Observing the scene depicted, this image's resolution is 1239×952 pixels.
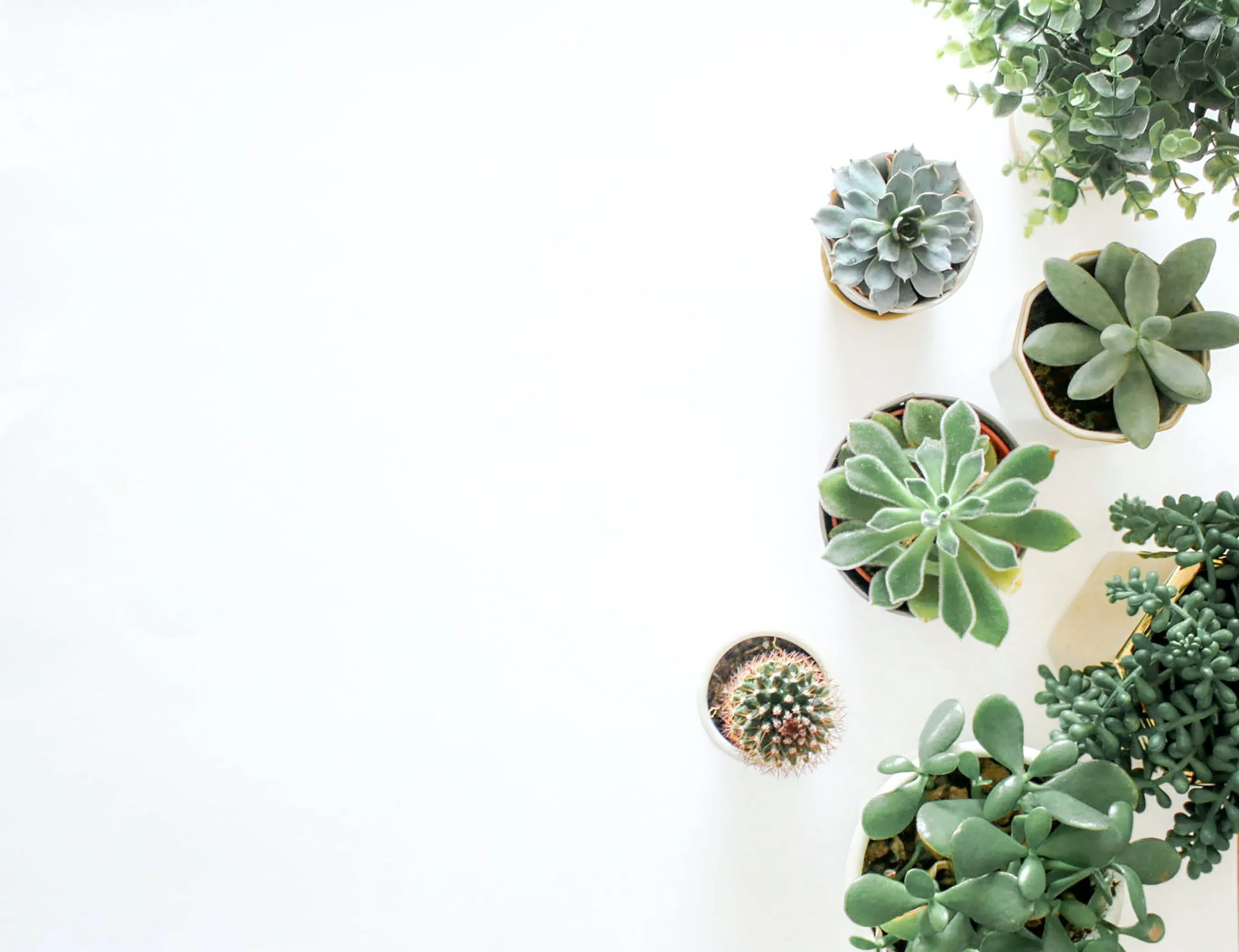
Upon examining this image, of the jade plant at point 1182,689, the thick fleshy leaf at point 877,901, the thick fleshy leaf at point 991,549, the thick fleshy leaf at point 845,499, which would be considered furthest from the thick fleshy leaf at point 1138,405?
the thick fleshy leaf at point 877,901

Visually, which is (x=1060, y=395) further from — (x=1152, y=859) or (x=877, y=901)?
(x=877, y=901)

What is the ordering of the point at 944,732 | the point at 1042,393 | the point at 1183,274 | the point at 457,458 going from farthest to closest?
the point at 457,458
the point at 1042,393
the point at 1183,274
the point at 944,732

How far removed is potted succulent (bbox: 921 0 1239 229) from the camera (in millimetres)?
945

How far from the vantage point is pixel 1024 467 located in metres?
1.04

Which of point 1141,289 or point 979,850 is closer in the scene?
point 979,850

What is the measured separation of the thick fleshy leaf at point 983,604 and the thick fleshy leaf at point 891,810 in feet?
0.60

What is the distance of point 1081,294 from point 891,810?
26.0 inches

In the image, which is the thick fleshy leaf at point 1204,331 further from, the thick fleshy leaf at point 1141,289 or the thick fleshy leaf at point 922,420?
the thick fleshy leaf at point 922,420

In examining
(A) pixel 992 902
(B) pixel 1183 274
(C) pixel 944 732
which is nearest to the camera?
(A) pixel 992 902

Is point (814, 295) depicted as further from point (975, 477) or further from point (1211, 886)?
point (1211, 886)

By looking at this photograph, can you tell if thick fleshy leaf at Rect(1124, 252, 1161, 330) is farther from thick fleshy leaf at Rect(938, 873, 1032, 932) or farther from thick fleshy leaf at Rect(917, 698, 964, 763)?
thick fleshy leaf at Rect(938, 873, 1032, 932)

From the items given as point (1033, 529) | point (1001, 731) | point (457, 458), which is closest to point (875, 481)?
point (1033, 529)

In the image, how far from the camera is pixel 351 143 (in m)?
1.49

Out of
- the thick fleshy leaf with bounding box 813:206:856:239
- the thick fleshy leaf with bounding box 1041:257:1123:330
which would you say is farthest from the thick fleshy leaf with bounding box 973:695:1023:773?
the thick fleshy leaf with bounding box 813:206:856:239
